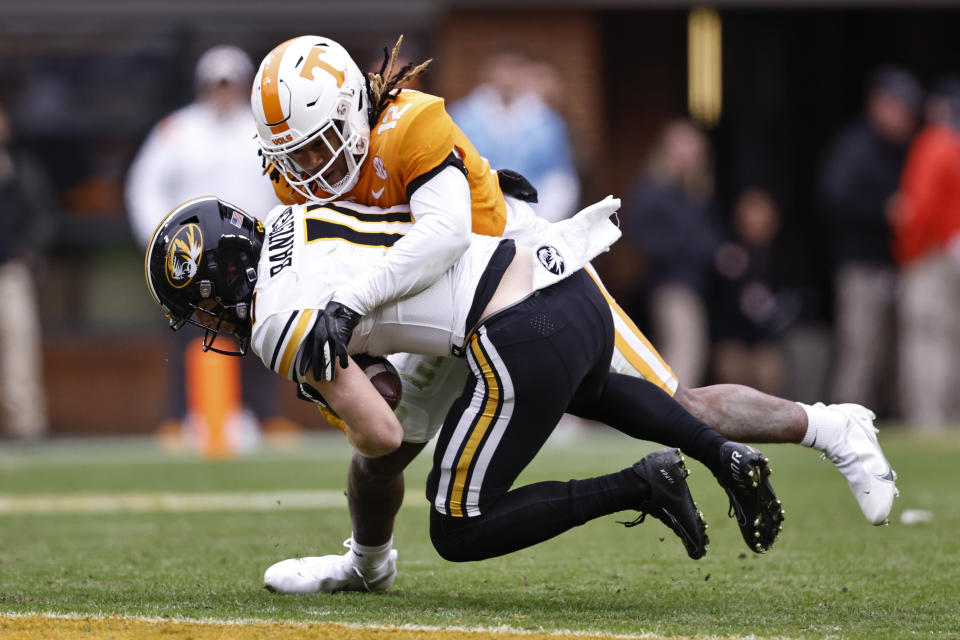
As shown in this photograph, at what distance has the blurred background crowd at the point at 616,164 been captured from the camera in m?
10.1

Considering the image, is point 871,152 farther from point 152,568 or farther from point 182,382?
point 152,568

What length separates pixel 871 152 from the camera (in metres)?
10.9

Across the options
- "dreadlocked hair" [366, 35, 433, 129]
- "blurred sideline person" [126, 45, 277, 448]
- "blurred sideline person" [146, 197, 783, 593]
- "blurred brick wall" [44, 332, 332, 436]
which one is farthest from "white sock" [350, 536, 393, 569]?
"blurred brick wall" [44, 332, 332, 436]

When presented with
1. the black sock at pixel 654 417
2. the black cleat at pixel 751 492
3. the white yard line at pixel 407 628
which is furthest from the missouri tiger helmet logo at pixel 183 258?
the black cleat at pixel 751 492

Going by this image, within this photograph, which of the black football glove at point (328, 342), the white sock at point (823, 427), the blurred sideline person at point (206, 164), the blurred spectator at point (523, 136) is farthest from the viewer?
the blurred sideline person at point (206, 164)

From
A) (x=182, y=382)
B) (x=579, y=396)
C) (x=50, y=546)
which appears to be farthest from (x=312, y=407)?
(x=579, y=396)

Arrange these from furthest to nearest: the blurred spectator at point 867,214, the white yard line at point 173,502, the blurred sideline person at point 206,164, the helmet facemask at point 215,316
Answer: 1. the blurred spectator at point 867,214
2. the blurred sideline person at point 206,164
3. the white yard line at point 173,502
4. the helmet facemask at point 215,316

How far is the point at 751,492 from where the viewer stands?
13.5 ft

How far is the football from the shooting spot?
4.09 metres

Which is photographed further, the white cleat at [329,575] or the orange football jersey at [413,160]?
the white cleat at [329,575]

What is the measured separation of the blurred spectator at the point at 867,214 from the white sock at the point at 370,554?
716cm

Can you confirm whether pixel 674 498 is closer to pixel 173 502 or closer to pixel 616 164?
pixel 173 502

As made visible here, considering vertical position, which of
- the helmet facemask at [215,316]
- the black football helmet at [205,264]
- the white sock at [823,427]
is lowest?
the white sock at [823,427]

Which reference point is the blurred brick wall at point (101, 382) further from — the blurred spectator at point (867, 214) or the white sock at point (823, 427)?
the white sock at point (823, 427)
